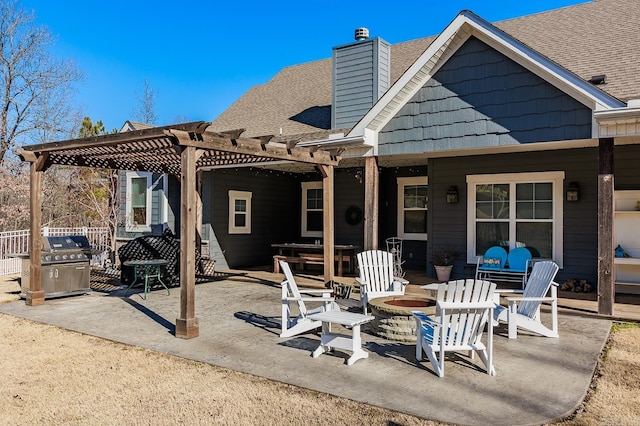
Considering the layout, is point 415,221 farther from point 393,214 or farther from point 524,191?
point 524,191

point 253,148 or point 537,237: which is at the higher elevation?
point 253,148

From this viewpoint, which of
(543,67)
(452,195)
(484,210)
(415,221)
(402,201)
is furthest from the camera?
(402,201)

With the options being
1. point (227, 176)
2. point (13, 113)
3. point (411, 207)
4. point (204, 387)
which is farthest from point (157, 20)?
point (204, 387)

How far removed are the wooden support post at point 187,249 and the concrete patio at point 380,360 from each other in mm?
212

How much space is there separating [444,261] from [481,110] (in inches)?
136

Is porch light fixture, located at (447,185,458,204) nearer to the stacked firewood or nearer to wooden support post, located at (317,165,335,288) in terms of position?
the stacked firewood

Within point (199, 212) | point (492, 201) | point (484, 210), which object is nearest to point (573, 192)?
point (492, 201)

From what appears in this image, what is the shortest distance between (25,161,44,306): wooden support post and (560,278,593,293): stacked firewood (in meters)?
9.35

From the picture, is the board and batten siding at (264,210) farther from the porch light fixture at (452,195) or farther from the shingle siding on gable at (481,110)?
the shingle siding on gable at (481,110)

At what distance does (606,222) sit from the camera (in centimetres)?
635

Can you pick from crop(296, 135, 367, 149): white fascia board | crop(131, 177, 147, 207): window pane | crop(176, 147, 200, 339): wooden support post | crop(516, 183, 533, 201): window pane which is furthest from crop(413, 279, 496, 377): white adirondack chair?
crop(131, 177, 147, 207): window pane

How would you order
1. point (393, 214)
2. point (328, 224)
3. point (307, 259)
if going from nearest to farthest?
point (328, 224), point (307, 259), point (393, 214)

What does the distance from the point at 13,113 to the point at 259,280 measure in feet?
52.1

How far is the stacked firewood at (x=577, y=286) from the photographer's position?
8.54m
